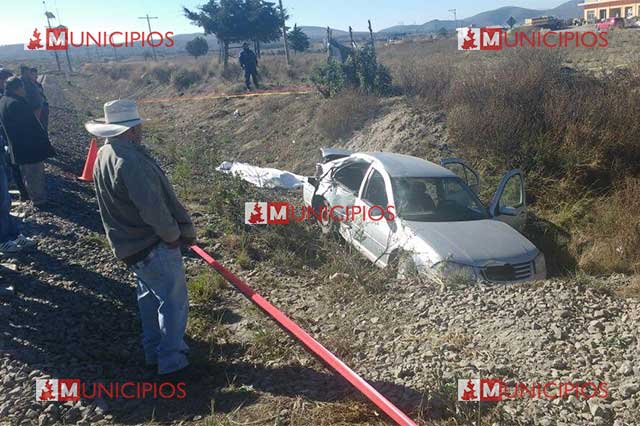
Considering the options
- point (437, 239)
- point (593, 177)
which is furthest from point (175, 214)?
point (593, 177)

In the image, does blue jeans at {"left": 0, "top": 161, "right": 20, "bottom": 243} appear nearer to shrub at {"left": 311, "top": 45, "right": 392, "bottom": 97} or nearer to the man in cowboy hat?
the man in cowboy hat

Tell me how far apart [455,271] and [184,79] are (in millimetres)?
29627

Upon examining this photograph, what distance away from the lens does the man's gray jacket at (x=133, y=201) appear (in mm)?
3381

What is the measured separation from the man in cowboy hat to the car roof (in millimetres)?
3648

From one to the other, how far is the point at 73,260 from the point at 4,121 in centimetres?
219

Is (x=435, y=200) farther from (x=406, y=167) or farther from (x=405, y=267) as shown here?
(x=405, y=267)

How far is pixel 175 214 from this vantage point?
369 centimetres

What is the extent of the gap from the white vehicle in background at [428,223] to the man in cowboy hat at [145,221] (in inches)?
104

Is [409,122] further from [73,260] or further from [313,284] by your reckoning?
[73,260]

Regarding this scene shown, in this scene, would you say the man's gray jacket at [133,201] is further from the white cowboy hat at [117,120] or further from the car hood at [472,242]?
the car hood at [472,242]

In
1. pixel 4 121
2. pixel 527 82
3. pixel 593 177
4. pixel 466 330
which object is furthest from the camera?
pixel 527 82

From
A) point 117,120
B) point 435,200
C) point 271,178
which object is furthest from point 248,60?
point 117,120

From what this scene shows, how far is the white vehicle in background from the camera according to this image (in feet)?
18.3

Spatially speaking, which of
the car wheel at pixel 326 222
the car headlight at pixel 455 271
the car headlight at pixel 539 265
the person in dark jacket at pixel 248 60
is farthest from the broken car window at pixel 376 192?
the person in dark jacket at pixel 248 60
